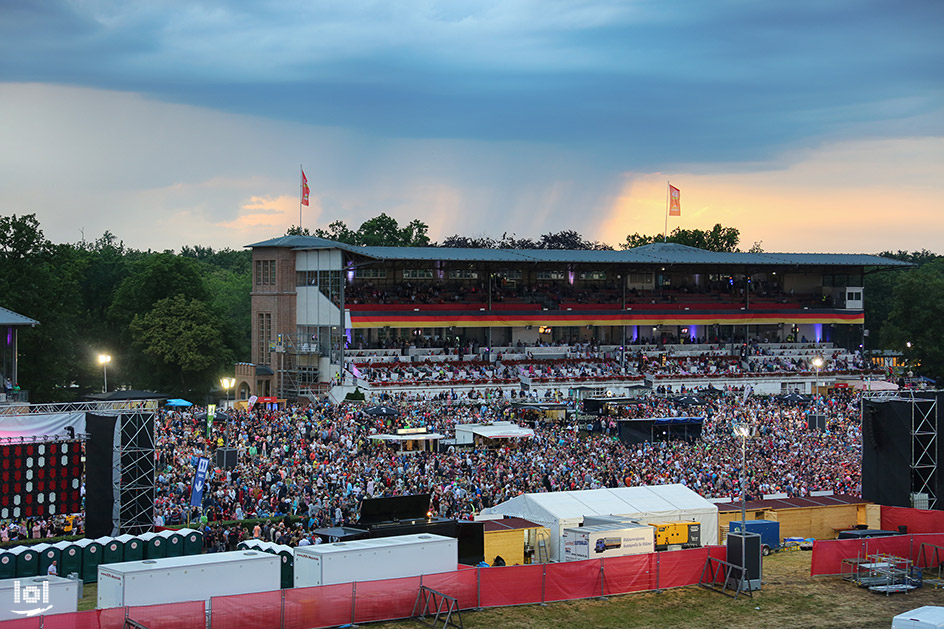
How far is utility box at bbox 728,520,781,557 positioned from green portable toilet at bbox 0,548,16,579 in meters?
21.2

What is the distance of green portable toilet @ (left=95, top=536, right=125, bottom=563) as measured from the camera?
28453 mm

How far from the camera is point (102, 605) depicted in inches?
903

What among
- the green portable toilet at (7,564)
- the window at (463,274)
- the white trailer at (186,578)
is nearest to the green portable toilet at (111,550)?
the green portable toilet at (7,564)

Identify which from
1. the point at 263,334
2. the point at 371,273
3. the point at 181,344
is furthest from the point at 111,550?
the point at 371,273

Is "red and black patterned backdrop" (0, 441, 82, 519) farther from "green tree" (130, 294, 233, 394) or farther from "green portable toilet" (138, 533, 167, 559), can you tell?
"green tree" (130, 294, 233, 394)

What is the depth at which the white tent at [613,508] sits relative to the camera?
102 ft

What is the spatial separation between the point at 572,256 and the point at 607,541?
145 feet

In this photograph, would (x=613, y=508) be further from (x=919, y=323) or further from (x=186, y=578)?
(x=919, y=323)

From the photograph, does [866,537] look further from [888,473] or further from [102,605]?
[102,605]

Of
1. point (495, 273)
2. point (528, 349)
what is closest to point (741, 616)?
point (528, 349)

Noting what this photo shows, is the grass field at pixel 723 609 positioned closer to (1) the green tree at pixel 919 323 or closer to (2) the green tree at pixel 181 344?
(2) the green tree at pixel 181 344

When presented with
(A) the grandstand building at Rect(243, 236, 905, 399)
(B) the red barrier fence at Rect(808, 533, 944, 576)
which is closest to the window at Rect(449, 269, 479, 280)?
(A) the grandstand building at Rect(243, 236, 905, 399)

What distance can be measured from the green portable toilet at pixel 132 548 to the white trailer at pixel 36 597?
19.9 ft

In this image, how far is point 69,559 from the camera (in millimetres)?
28250
